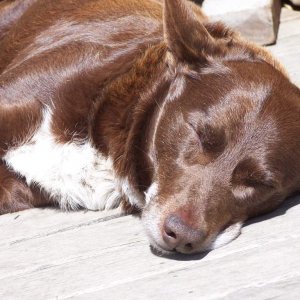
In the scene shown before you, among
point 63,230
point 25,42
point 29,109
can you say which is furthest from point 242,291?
point 25,42

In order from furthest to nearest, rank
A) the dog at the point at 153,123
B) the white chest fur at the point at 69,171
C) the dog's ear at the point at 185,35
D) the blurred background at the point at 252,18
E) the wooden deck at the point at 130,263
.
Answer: the blurred background at the point at 252,18 → the white chest fur at the point at 69,171 → the dog's ear at the point at 185,35 → the dog at the point at 153,123 → the wooden deck at the point at 130,263

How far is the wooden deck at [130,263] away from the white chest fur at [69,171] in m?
0.13

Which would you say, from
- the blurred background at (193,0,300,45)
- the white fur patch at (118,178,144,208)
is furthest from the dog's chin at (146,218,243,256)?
the blurred background at (193,0,300,45)

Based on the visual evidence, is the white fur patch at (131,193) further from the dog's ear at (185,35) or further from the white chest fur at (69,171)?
the dog's ear at (185,35)

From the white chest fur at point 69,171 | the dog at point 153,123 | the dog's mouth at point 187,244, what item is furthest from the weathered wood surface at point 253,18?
the dog's mouth at point 187,244

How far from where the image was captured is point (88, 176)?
3287mm

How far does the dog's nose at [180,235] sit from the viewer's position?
2588mm

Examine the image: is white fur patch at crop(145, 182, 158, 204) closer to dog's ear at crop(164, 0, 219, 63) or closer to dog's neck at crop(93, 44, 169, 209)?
dog's neck at crop(93, 44, 169, 209)

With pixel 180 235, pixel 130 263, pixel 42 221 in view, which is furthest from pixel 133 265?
pixel 42 221

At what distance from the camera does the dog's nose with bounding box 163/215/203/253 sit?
8.49ft

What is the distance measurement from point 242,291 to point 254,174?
0.62 metres

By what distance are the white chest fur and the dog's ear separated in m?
0.56

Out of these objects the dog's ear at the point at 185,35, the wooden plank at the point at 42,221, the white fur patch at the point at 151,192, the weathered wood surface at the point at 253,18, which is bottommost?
the weathered wood surface at the point at 253,18

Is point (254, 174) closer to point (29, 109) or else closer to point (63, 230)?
point (63, 230)
